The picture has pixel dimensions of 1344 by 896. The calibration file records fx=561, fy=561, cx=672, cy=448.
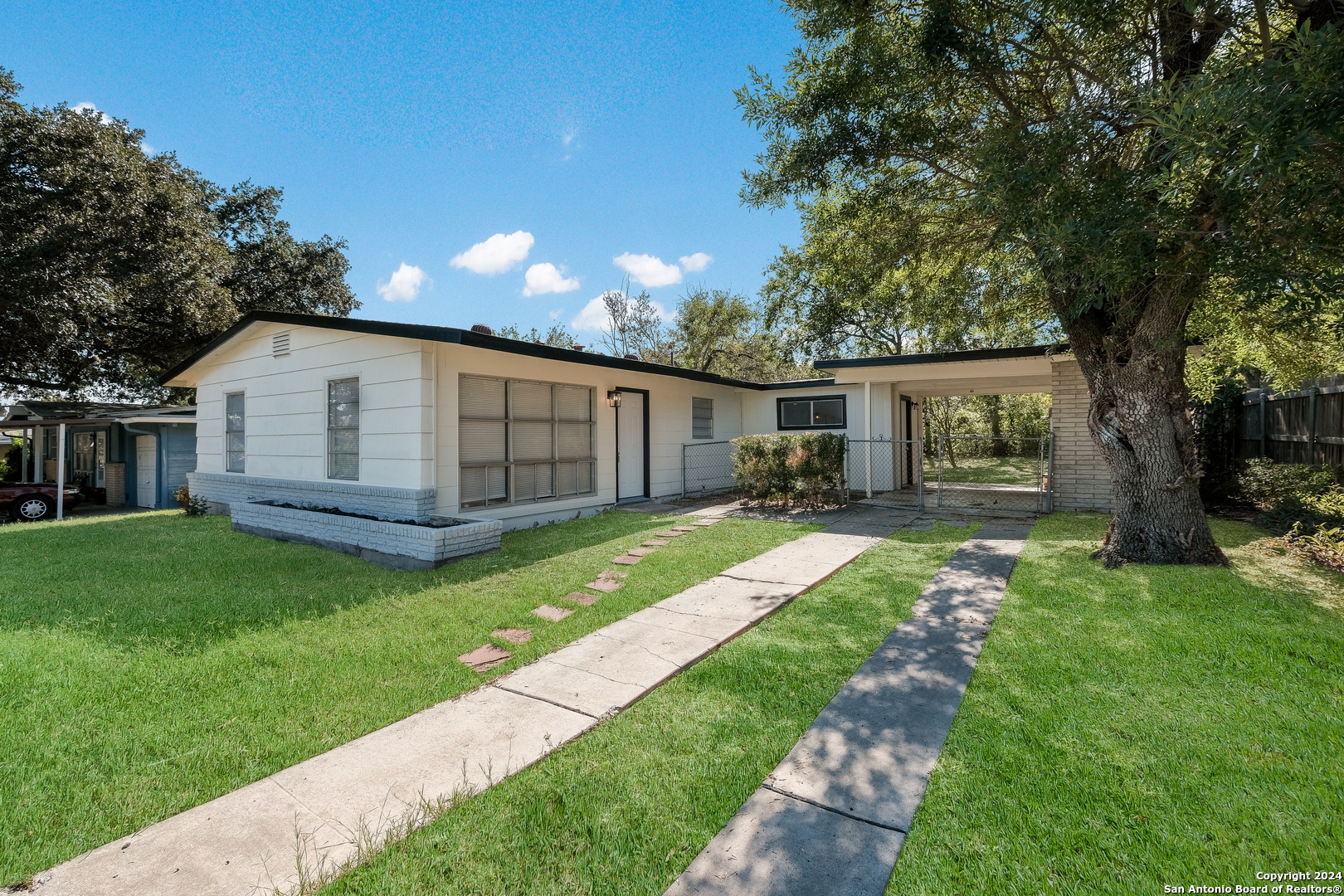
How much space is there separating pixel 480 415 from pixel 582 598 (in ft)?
12.8

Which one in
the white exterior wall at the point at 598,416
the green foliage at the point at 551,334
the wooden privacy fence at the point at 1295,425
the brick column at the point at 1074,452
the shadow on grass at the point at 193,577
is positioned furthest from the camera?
the green foliage at the point at 551,334

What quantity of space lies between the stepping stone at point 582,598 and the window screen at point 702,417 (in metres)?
7.28

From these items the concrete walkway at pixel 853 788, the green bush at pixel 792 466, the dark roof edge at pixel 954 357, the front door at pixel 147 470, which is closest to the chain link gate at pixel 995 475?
the dark roof edge at pixel 954 357

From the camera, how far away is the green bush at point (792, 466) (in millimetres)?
9562

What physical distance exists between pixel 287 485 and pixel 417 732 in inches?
293

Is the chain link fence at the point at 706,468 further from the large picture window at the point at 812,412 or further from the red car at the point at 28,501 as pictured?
the red car at the point at 28,501

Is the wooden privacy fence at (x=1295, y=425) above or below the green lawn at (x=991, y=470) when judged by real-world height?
above

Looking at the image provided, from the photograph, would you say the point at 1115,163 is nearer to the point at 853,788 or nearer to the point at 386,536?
the point at 853,788

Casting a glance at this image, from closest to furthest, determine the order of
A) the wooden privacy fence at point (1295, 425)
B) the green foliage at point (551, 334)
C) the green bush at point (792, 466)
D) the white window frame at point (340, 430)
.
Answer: the wooden privacy fence at point (1295, 425)
the white window frame at point (340, 430)
the green bush at point (792, 466)
the green foliage at point (551, 334)

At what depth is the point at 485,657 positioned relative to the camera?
3.67 metres

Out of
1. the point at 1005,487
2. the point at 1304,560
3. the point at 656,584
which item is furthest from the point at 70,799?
the point at 1005,487

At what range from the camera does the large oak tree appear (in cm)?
333

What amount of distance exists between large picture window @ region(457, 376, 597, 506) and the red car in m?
10.1

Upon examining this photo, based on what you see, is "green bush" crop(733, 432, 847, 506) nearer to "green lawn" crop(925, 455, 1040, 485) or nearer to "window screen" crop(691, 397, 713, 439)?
"window screen" crop(691, 397, 713, 439)
